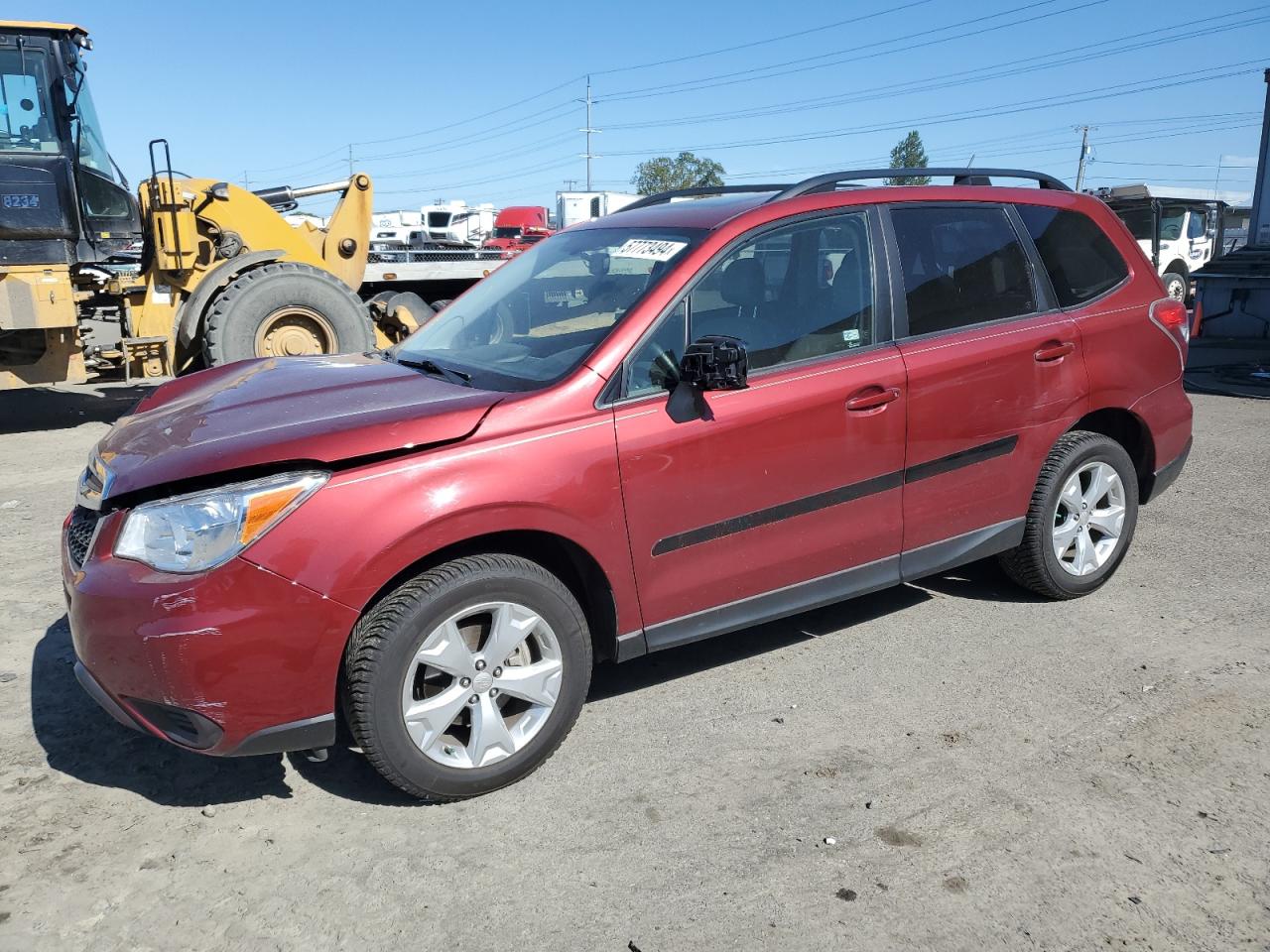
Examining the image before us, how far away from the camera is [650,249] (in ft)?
12.2

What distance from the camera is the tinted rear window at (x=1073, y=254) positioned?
4391mm

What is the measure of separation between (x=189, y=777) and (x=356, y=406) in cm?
135

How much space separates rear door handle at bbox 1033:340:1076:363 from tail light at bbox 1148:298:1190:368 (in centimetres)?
66

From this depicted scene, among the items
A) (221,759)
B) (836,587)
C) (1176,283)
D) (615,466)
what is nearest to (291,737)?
(221,759)

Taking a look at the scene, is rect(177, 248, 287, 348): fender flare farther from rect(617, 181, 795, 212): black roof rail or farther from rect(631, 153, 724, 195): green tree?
rect(631, 153, 724, 195): green tree

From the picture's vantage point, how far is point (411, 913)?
2629 millimetres

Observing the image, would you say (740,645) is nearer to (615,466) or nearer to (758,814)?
(758,814)

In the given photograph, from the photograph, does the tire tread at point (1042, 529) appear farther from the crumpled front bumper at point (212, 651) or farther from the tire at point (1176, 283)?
the tire at point (1176, 283)

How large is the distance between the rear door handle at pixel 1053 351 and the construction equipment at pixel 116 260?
6741mm

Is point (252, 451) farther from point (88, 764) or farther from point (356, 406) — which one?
point (88, 764)

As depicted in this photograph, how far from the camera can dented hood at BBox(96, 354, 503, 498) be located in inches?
112

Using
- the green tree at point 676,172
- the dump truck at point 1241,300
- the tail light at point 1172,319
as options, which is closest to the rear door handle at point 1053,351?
the tail light at point 1172,319

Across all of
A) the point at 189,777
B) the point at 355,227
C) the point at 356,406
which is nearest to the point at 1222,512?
the point at 356,406

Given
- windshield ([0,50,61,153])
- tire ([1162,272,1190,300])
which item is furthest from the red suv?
tire ([1162,272,1190,300])
